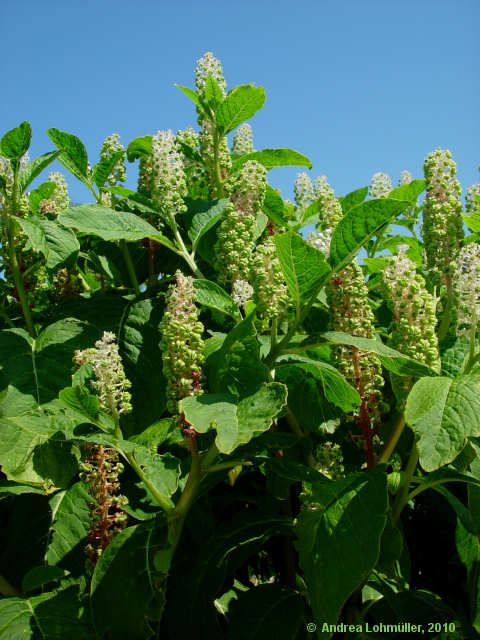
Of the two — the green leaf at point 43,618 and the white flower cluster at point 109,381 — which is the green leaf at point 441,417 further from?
the green leaf at point 43,618

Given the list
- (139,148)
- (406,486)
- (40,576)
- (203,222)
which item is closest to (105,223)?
(203,222)

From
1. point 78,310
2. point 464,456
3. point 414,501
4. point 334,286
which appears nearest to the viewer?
point 464,456

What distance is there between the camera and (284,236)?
1996mm

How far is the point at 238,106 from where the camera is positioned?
2889 mm

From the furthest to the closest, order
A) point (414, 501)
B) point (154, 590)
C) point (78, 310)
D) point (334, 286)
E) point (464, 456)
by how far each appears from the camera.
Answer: point (414, 501) < point (78, 310) < point (334, 286) < point (464, 456) < point (154, 590)

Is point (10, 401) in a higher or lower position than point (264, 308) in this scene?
lower

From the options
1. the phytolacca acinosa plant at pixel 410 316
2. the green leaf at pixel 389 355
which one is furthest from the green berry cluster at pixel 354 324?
the green leaf at pixel 389 355

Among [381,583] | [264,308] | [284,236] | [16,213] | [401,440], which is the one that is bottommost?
[381,583]

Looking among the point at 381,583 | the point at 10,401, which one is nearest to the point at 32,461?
the point at 10,401

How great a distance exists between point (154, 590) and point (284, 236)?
1.31 metres

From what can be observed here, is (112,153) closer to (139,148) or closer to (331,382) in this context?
(139,148)

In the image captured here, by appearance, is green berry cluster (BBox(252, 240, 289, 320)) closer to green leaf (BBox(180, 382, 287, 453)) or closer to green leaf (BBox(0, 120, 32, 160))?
green leaf (BBox(180, 382, 287, 453))

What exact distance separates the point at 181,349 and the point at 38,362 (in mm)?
872

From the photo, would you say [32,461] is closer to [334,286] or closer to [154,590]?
[154,590]
